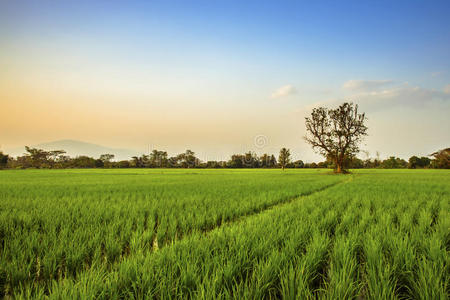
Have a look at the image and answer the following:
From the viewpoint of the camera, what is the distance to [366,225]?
388cm

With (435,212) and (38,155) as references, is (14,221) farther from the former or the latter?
(38,155)

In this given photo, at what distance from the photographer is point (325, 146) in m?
30.2

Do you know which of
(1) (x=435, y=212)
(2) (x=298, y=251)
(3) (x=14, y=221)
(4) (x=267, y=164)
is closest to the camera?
(2) (x=298, y=251)


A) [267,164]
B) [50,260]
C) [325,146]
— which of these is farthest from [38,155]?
[50,260]

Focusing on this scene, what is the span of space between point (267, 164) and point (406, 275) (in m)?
94.3

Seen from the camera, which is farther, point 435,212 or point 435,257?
point 435,212

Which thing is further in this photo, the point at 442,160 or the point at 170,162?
the point at 170,162

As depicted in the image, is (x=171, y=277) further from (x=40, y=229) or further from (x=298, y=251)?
(x=40, y=229)

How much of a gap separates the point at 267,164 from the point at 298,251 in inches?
3698

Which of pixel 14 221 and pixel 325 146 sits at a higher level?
pixel 325 146

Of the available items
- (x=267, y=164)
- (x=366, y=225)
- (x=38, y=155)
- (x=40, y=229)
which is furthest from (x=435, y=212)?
(x=38, y=155)

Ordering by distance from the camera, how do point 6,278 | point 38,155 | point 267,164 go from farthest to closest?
1. point 267,164
2. point 38,155
3. point 6,278

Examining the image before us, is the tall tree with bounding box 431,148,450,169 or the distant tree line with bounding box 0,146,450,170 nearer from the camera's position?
the tall tree with bounding box 431,148,450,169

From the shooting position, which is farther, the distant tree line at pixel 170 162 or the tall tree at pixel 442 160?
the distant tree line at pixel 170 162
